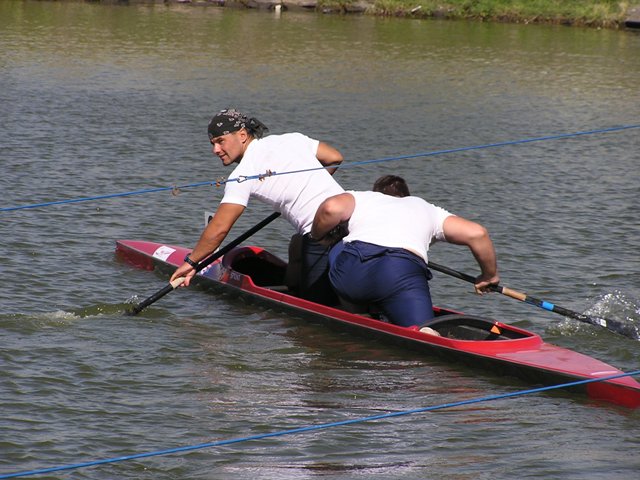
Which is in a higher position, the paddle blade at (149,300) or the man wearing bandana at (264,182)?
the man wearing bandana at (264,182)

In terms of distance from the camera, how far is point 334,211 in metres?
9.22

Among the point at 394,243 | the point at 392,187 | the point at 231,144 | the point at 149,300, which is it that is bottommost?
the point at 149,300

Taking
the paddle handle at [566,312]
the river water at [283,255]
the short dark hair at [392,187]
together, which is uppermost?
the short dark hair at [392,187]

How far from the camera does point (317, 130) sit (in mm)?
20422

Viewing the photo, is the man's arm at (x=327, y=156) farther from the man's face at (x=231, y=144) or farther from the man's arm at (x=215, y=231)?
the man's arm at (x=215, y=231)

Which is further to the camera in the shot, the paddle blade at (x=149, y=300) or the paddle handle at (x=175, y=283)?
the paddle blade at (x=149, y=300)

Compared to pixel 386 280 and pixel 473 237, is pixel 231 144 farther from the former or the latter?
pixel 473 237

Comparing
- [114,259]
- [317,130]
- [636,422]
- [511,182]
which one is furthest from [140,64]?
[636,422]

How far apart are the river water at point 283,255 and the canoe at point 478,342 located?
0.37ft

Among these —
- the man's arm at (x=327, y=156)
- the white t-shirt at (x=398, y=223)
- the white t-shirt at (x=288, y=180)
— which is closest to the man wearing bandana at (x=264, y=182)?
the white t-shirt at (x=288, y=180)

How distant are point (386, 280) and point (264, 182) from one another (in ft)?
4.56

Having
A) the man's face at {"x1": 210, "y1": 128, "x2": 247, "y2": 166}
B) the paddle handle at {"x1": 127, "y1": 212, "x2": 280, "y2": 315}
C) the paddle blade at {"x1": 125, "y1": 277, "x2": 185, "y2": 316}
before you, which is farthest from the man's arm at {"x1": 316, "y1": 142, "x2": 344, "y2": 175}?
the paddle blade at {"x1": 125, "y1": 277, "x2": 185, "y2": 316}

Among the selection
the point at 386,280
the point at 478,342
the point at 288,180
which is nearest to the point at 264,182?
the point at 288,180

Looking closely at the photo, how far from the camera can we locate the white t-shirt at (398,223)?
9094mm
